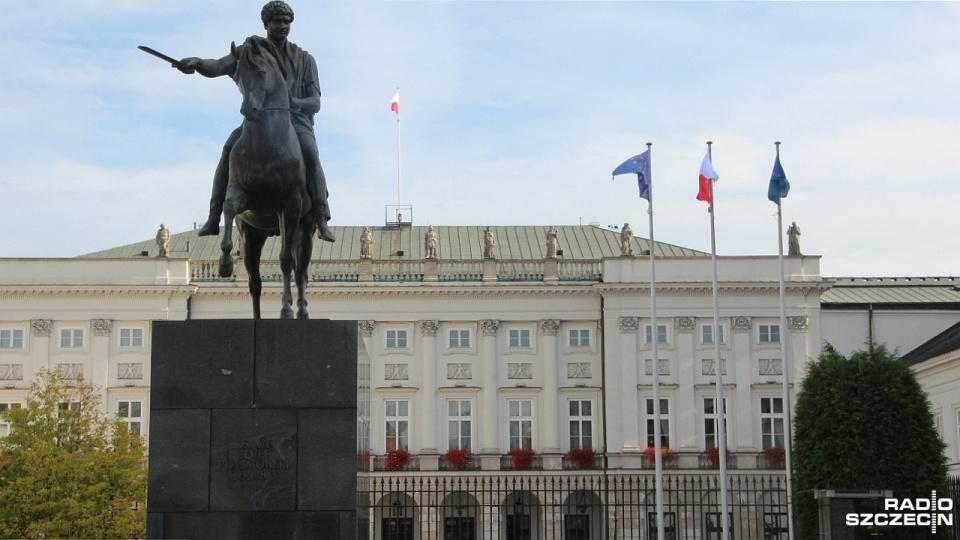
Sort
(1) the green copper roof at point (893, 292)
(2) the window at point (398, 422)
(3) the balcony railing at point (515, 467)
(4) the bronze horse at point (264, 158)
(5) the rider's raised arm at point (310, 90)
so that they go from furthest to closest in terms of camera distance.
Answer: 1. (1) the green copper roof at point (893, 292)
2. (2) the window at point (398, 422)
3. (3) the balcony railing at point (515, 467)
4. (5) the rider's raised arm at point (310, 90)
5. (4) the bronze horse at point (264, 158)

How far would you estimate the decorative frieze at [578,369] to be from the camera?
64938 millimetres

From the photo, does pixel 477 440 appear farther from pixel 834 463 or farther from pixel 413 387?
pixel 834 463

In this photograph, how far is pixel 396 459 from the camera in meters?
62.4

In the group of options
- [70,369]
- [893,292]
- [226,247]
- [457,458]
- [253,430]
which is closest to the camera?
[253,430]

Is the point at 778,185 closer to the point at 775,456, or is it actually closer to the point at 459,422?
the point at 775,456

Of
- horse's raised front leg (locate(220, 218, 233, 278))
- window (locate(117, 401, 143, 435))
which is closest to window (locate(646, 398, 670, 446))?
window (locate(117, 401, 143, 435))

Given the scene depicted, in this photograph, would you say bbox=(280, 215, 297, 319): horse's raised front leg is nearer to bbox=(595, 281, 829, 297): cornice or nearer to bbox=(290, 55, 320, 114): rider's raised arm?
bbox=(290, 55, 320, 114): rider's raised arm

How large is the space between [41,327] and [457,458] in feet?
57.7

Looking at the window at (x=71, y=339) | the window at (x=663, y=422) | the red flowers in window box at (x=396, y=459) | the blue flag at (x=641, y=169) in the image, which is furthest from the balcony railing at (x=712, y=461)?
the window at (x=71, y=339)

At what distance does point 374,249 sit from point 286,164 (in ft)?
181

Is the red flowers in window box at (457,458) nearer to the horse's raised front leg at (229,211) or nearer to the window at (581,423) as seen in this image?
the window at (581,423)

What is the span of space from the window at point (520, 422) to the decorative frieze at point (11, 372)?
19.8 metres

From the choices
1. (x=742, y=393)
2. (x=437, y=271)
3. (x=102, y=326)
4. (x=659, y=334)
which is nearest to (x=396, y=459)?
(x=437, y=271)

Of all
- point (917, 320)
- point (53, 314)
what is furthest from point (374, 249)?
point (917, 320)
